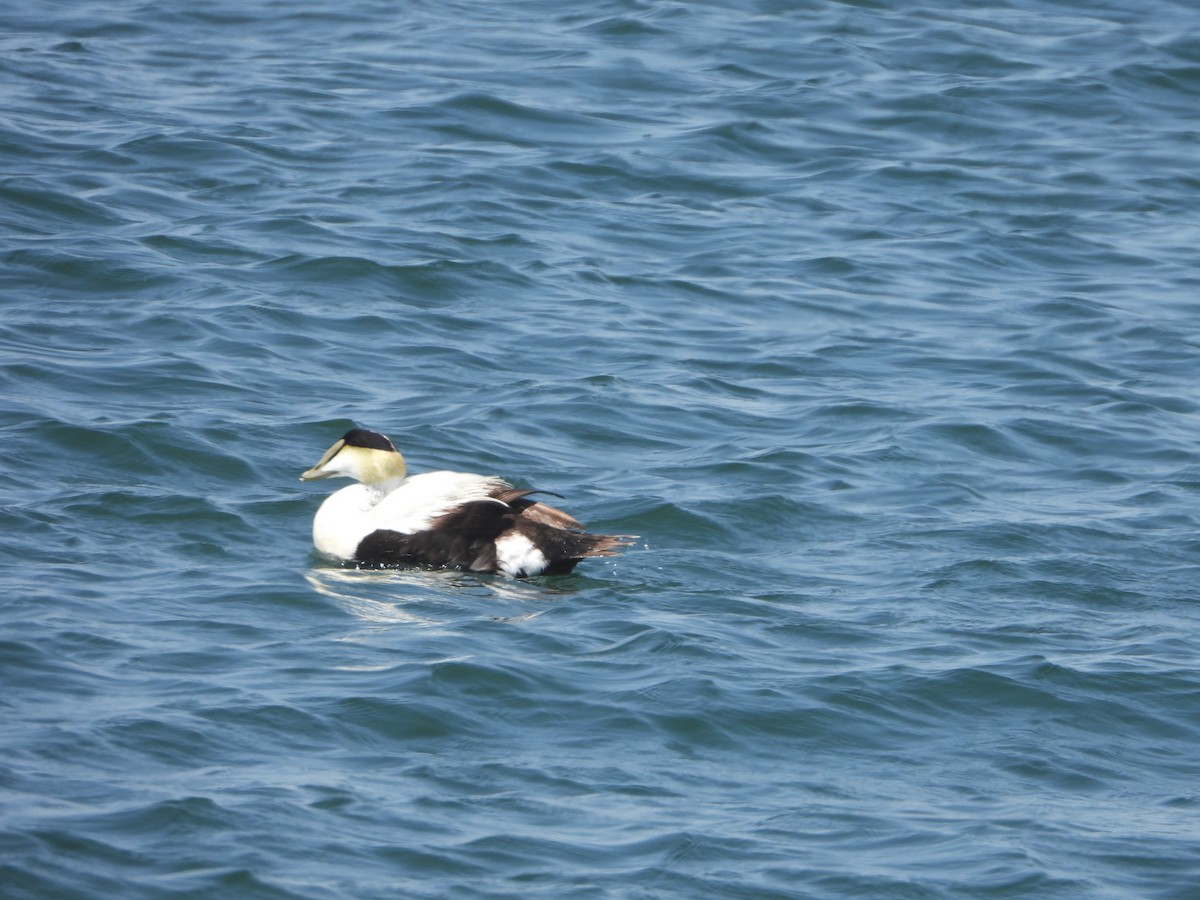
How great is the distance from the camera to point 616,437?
8883 millimetres

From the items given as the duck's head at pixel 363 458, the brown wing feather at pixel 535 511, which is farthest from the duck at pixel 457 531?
the duck's head at pixel 363 458

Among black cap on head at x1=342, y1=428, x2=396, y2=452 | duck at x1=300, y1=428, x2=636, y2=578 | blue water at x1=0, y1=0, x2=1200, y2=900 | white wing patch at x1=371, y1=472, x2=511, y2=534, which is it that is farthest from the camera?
black cap on head at x1=342, y1=428, x2=396, y2=452

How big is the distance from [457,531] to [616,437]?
1620mm

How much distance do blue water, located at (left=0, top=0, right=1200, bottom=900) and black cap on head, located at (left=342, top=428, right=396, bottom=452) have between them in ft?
1.59

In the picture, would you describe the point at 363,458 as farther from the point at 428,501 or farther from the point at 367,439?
the point at 428,501

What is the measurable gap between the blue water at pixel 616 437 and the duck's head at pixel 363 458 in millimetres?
352

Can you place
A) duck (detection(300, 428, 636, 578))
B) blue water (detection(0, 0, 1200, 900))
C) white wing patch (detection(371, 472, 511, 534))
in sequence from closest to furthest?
Answer: 1. blue water (detection(0, 0, 1200, 900))
2. duck (detection(300, 428, 636, 578))
3. white wing patch (detection(371, 472, 511, 534))

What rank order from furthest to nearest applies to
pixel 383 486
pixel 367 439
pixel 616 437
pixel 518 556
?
pixel 616 437 < pixel 383 486 < pixel 367 439 < pixel 518 556

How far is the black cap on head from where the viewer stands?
7.71m

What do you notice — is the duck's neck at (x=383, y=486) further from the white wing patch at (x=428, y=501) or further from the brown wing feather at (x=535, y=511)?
the brown wing feather at (x=535, y=511)

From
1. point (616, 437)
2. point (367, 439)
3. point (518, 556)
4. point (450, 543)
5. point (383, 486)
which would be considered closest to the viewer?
point (518, 556)

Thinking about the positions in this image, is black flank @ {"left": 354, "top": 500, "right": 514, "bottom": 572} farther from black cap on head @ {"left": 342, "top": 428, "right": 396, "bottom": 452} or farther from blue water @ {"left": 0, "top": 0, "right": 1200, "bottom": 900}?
black cap on head @ {"left": 342, "top": 428, "right": 396, "bottom": 452}

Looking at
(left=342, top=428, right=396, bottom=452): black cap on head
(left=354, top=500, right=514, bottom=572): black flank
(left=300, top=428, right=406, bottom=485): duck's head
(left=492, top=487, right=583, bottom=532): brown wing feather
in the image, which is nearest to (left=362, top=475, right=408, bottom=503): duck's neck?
(left=300, top=428, right=406, bottom=485): duck's head

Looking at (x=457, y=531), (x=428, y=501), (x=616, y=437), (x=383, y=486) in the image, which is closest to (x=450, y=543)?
(x=457, y=531)
